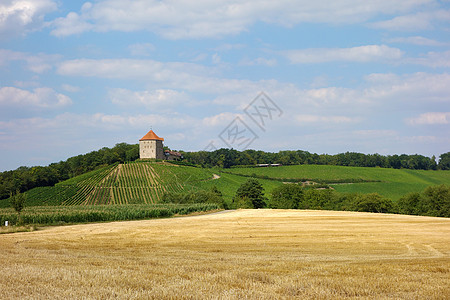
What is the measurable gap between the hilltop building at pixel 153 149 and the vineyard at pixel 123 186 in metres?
40.6

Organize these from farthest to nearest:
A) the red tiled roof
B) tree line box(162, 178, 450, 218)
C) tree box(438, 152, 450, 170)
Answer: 1. the red tiled roof
2. tree box(438, 152, 450, 170)
3. tree line box(162, 178, 450, 218)

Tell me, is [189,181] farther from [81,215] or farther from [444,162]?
[444,162]

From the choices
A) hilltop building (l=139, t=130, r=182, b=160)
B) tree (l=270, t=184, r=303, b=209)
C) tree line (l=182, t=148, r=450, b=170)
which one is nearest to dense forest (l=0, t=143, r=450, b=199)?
tree line (l=182, t=148, r=450, b=170)

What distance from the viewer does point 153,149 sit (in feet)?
556

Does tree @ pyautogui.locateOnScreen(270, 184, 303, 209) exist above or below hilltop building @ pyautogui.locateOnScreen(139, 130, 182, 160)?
below

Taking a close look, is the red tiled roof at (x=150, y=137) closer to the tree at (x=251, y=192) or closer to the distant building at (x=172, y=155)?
the distant building at (x=172, y=155)

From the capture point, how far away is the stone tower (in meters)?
168

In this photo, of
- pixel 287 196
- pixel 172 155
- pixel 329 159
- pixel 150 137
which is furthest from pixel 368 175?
pixel 150 137

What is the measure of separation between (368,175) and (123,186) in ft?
255

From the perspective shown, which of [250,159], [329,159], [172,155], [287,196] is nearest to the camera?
[287,196]

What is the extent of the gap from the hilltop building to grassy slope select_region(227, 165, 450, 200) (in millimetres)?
45820

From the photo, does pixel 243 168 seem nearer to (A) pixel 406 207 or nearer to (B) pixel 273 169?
(B) pixel 273 169

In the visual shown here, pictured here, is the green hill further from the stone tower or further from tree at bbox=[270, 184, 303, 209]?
the stone tower

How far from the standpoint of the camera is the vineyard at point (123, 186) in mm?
89250
